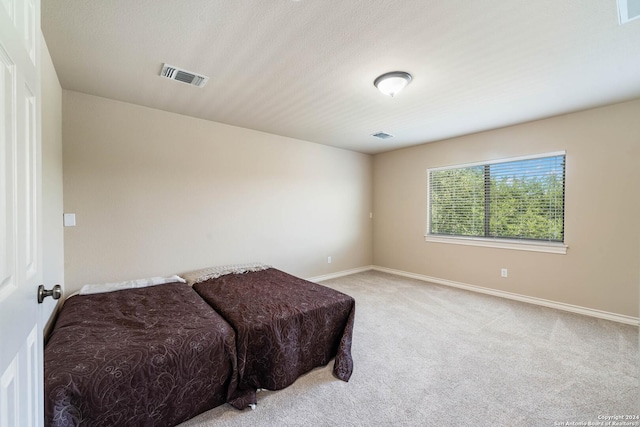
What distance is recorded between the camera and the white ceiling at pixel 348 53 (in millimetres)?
1644

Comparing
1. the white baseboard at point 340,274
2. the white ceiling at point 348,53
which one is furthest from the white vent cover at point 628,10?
the white baseboard at point 340,274

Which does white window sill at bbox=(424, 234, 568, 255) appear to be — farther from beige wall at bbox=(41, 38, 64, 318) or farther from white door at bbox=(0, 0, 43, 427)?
beige wall at bbox=(41, 38, 64, 318)

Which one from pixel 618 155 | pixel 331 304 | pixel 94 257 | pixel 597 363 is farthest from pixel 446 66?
pixel 94 257

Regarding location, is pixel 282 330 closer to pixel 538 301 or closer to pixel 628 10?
pixel 628 10

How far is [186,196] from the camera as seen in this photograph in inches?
134

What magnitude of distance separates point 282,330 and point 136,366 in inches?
35.8

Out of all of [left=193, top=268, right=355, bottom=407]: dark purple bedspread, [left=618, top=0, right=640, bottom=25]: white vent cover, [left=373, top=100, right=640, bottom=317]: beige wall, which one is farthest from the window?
[left=193, top=268, right=355, bottom=407]: dark purple bedspread

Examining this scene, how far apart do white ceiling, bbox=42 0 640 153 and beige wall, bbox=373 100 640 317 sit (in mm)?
347

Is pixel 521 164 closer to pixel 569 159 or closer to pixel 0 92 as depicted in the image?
pixel 569 159

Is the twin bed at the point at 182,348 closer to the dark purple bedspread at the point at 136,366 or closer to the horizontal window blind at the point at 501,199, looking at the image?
the dark purple bedspread at the point at 136,366

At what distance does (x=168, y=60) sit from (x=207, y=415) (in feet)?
8.47

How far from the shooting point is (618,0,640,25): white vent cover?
61.3 inches

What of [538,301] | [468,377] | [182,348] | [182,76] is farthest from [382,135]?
[182,348]

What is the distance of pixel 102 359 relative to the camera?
4.80ft
